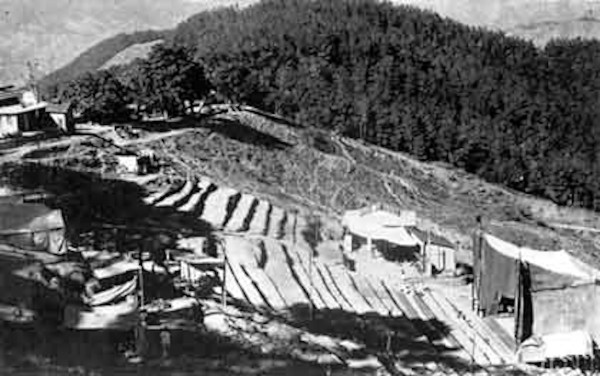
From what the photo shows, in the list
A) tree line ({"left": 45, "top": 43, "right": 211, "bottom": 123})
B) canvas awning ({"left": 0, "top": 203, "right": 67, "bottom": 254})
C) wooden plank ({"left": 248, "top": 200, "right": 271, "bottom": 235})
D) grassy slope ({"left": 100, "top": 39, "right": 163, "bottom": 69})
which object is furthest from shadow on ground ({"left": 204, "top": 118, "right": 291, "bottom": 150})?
grassy slope ({"left": 100, "top": 39, "right": 163, "bottom": 69})

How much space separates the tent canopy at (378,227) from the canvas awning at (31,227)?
1.97 meters

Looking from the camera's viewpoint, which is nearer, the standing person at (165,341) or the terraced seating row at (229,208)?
Answer: the standing person at (165,341)

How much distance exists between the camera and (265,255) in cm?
499

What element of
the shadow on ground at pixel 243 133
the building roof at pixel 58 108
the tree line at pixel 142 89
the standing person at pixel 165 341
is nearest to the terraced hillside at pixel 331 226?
the shadow on ground at pixel 243 133

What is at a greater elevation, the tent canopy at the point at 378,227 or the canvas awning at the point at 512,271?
the tent canopy at the point at 378,227

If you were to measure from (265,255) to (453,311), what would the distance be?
4.40ft

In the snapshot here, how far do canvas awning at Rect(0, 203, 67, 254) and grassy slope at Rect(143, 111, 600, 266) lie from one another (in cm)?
189

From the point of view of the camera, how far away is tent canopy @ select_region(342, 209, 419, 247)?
523cm

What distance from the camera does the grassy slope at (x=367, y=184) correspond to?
20.1ft

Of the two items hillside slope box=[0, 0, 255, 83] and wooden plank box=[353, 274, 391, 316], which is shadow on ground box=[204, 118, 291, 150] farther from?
wooden plank box=[353, 274, 391, 316]

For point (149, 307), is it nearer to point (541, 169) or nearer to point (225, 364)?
point (225, 364)

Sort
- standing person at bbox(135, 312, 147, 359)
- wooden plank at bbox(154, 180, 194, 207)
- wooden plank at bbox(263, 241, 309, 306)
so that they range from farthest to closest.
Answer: wooden plank at bbox(154, 180, 194, 207) < wooden plank at bbox(263, 241, 309, 306) < standing person at bbox(135, 312, 147, 359)

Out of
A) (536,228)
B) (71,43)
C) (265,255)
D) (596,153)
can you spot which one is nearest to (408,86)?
(596,153)

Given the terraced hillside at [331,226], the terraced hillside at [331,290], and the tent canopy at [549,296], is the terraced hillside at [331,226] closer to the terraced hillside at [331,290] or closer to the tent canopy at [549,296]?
the terraced hillside at [331,290]
